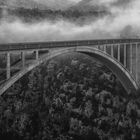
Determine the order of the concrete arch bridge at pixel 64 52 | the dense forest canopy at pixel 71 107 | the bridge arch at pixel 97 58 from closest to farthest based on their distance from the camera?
1. the bridge arch at pixel 97 58
2. the concrete arch bridge at pixel 64 52
3. the dense forest canopy at pixel 71 107

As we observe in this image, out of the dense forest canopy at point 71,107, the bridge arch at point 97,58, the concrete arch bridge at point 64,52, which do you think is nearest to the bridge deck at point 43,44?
the concrete arch bridge at point 64,52

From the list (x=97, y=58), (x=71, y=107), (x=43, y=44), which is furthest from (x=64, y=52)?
(x=71, y=107)

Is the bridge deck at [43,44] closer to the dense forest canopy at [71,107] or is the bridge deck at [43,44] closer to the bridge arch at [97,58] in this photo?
the bridge arch at [97,58]

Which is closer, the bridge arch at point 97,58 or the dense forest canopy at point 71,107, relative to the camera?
the bridge arch at point 97,58

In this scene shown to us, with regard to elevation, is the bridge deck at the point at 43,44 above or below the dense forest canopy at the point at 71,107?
above

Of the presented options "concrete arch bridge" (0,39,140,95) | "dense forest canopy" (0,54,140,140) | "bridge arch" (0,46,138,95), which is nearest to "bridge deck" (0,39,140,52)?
"concrete arch bridge" (0,39,140,95)

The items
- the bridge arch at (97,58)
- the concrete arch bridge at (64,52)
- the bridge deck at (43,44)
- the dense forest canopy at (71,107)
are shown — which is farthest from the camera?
the dense forest canopy at (71,107)

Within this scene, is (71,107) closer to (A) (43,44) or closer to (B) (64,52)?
(B) (64,52)
